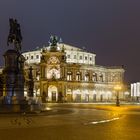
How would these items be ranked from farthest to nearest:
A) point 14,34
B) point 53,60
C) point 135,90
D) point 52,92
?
1. point 135,90
2. point 53,60
3. point 52,92
4. point 14,34

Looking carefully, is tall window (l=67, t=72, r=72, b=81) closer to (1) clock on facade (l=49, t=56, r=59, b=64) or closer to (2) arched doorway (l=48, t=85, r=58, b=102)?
(1) clock on facade (l=49, t=56, r=59, b=64)

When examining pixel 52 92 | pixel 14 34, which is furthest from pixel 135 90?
pixel 14 34

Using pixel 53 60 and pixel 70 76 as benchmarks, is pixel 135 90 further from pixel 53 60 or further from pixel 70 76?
pixel 53 60

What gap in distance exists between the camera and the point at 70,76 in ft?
419

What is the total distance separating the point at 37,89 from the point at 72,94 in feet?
42.1

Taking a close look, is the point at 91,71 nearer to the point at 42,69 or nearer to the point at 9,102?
the point at 42,69

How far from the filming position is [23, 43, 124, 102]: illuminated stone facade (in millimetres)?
119562

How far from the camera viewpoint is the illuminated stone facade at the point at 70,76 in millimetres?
119562

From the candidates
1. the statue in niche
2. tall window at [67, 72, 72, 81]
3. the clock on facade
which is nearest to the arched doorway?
the clock on facade

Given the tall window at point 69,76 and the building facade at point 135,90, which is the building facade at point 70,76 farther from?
the building facade at point 135,90

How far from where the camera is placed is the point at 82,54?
476 feet

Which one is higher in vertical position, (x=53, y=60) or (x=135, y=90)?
(x=53, y=60)

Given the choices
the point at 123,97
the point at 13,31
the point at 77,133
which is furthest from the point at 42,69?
the point at 77,133

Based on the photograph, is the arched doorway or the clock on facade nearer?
the arched doorway
